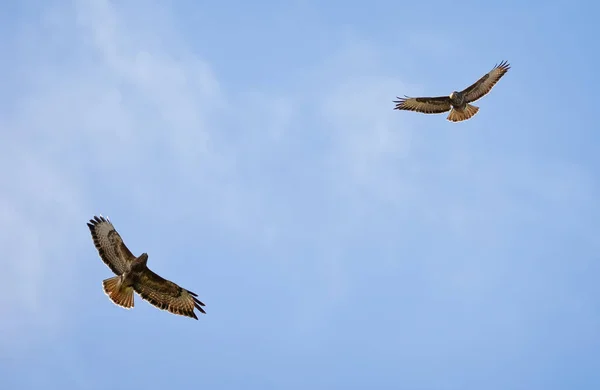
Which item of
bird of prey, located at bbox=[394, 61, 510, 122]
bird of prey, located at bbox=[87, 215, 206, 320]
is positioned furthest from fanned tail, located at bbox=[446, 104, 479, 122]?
bird of prey, located at bbox=[87, 215, 206, 320]

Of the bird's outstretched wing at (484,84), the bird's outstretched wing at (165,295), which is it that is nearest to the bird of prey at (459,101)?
the bird's outstretched wing at (484,84)

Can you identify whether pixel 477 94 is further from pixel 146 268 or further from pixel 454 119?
pixel 146 268

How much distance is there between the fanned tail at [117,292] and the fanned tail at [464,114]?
1044 cm

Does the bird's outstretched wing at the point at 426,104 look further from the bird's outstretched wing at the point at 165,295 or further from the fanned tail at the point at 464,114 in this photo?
the bird's outstretched wing at the point at 165,295

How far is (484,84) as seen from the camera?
21469 millimetres

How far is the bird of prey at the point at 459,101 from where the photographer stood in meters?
21.2

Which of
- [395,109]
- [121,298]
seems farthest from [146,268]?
[395,109]

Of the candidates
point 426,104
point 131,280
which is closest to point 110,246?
point 131,280

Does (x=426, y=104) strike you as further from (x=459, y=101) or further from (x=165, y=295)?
(x=165, y=295)

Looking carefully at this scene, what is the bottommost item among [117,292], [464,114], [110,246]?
[117,292]

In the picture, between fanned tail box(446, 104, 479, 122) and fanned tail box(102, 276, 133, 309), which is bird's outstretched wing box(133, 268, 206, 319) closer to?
fanned tail box(102, 276, 133, 309)

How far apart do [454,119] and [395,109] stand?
1.71 metres

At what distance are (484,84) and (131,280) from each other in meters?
11.4

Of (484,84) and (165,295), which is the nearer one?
(165,295)
